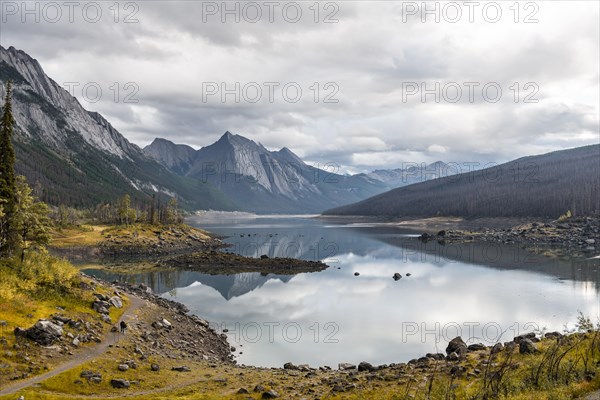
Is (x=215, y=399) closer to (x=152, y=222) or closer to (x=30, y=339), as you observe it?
→ (x=30, y=339)

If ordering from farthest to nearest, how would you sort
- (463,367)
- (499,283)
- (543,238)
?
1. (543,238)
2. (499,283)
3. (463,367)

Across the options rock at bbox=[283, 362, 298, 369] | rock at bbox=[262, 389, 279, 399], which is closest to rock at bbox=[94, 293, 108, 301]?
rock at bbox=[283, 362, 298, 369]

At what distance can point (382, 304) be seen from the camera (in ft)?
252

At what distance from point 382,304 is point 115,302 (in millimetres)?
43866

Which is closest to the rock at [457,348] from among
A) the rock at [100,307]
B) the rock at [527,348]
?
the rock at [527,348]

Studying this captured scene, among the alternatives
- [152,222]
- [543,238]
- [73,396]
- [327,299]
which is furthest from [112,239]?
[543,238]

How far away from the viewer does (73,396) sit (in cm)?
3033

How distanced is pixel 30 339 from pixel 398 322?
46.1 metres

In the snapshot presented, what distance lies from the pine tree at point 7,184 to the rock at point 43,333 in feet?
64.4

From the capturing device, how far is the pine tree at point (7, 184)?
53259 millimetres

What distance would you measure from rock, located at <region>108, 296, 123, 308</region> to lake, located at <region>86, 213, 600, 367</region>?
14.2 metres

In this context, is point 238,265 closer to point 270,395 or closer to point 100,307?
point 100,307

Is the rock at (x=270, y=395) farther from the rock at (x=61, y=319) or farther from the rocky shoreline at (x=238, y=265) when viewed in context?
the rocky shoreline at (x=238, y=265)

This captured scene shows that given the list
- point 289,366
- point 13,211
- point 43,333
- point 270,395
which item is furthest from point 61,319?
point 270,395
